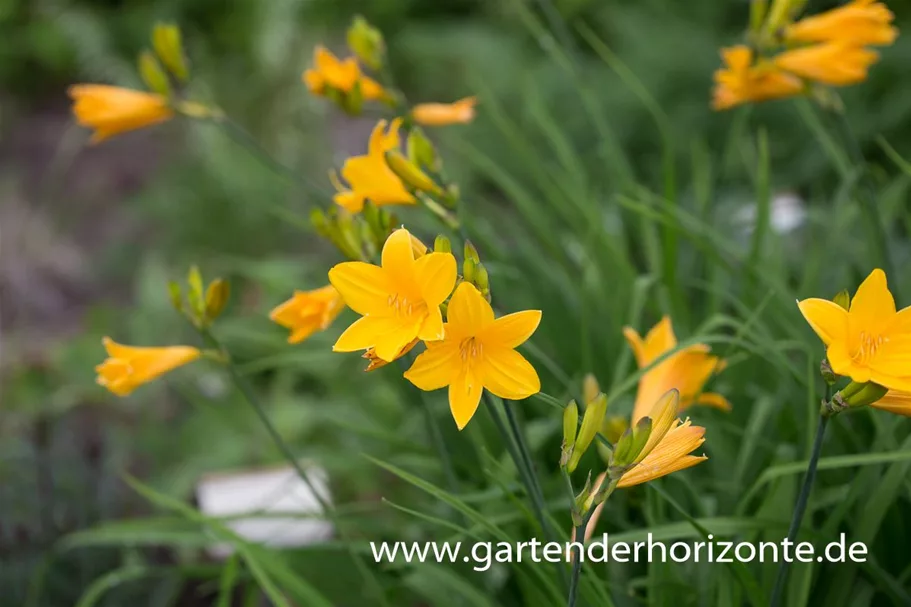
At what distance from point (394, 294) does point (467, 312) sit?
9 cm

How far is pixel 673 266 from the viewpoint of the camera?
4.57ft

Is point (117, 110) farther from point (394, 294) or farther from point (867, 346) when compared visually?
point (867, 346)

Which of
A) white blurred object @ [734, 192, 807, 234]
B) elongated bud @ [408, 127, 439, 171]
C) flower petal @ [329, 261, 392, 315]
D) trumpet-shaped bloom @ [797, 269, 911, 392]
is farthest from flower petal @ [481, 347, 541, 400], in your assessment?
white blurred object @ [734, 192, 807, 234]

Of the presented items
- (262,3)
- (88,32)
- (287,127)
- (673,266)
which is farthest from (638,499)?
(88,32)

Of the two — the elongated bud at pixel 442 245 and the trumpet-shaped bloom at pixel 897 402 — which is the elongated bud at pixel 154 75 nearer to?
the elongated bud at pixel 442 245

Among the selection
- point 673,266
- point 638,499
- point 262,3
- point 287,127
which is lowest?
point 287,127

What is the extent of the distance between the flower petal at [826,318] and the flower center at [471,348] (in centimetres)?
26

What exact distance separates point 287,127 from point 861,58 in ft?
8.80

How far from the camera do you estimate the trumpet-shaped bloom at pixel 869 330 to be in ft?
2.20

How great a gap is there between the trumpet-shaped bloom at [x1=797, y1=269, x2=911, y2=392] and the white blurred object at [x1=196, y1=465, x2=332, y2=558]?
1102 millimetres

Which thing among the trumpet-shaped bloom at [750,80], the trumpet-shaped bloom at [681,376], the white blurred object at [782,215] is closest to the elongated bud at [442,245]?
the trumpet-shaped bloom at [681,376]

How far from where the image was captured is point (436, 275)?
2.27 ft

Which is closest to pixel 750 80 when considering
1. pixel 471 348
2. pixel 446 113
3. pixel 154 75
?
pixel 446 113

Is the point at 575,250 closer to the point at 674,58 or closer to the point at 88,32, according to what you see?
the point at 674,58
